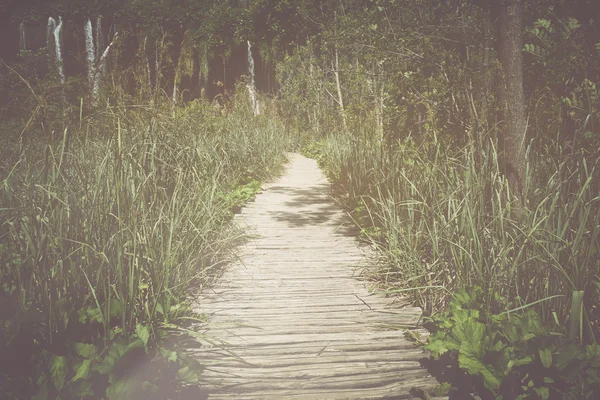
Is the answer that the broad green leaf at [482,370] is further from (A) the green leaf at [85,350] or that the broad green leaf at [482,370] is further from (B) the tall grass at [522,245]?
(A) the green leaf at [85,350]

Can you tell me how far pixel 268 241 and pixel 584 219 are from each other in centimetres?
316

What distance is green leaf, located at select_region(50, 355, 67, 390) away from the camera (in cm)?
164

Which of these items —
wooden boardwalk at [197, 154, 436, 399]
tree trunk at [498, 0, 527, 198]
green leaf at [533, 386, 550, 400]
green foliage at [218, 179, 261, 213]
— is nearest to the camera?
green leaf at [533, 386, 550, 400]

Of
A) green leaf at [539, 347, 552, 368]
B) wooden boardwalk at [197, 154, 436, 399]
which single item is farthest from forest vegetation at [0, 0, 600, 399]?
wooden boardwalk at [197, 154, 436, 399]

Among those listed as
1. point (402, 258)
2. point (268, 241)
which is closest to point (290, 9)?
point (268, 241)

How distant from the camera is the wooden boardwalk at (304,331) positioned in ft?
6.72

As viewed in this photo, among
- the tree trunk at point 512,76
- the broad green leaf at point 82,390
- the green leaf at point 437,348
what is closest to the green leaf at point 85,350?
the broad green leaf at point 82,390

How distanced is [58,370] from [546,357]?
1819mm

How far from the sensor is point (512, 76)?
2.86 meters

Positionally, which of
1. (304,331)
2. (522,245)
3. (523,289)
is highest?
(522,245)

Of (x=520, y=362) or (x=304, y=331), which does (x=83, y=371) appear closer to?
(x=304, y=331)

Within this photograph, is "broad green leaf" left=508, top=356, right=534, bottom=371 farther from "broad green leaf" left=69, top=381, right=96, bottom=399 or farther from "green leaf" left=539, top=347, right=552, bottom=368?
"broad green leaf" left=69, top=381, right=96, bottom=399

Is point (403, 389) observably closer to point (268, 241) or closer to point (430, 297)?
point (430, 297)

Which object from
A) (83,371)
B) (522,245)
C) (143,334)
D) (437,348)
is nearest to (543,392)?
(437,348)
